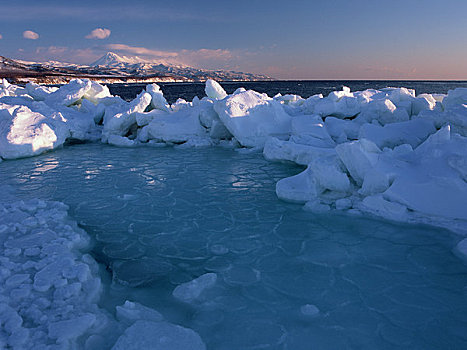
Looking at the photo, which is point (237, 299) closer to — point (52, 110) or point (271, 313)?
point (271, 313)

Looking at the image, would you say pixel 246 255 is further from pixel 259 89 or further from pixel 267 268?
pixel 259 89

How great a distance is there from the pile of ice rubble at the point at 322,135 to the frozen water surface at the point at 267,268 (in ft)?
1.65

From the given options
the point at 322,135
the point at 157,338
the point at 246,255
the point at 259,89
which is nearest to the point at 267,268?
the point at 246,255

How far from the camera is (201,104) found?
489 inches

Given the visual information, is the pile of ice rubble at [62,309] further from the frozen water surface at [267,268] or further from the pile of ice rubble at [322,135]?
the pile of ice rubble at [322,135]

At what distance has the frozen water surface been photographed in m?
2.78

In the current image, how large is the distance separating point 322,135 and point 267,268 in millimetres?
6572

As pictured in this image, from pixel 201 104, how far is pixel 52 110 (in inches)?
227

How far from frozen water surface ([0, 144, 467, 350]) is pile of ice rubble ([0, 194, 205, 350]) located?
16 centimetres

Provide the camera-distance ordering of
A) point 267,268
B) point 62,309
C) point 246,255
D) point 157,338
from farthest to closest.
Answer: point 246,255 < point 267,268 < point 62,309 < point 157,338

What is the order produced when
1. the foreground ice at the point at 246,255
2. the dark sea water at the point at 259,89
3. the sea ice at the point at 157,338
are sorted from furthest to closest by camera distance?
the dark sea water at the point at 259,89 < the foreground ice at the point at 246,255 < the sea ice at the point at 157,338

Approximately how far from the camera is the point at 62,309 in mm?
2836

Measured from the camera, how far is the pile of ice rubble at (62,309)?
250 centimetres

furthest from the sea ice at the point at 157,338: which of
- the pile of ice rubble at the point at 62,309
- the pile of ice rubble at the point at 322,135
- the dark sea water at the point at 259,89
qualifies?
the dark sea water at the point at 259,89
